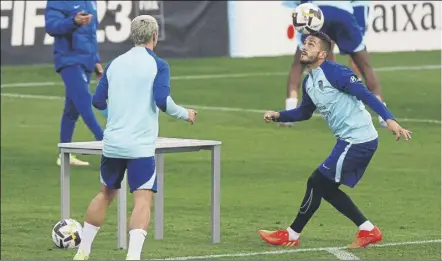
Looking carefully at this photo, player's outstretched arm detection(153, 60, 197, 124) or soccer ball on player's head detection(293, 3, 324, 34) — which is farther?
soccer ball on player's head detection(293, 3, 324, 34)

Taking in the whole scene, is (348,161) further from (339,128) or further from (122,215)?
(122,215)

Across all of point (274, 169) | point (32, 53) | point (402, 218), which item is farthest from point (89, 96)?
point (32, 53)

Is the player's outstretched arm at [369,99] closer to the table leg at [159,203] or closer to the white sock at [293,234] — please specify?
the white sock at [293,234]

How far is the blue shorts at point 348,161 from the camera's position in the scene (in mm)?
10141

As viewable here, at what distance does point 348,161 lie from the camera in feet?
33.2

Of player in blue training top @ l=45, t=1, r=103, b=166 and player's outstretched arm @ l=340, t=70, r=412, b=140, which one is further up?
player's outstretched arm @ l=340, t=70, r=412, b=140

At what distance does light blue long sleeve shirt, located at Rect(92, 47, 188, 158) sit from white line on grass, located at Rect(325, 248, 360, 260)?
1606mm

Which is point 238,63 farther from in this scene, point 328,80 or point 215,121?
point 328,80

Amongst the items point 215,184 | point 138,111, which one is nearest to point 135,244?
point 138,111

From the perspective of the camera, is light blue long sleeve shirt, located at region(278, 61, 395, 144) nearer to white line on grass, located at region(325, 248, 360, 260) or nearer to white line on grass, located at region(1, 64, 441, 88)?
white line on grass, located at region(325, 248, 360, 260)

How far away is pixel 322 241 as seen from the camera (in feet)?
35.3

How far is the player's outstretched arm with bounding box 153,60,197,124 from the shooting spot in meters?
9.07

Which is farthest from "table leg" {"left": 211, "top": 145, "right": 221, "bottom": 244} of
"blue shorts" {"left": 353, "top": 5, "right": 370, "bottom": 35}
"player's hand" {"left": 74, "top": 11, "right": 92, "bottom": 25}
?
"blue shorts" {"left": 353, "top": 5, "right": 370, "bottom": 35}

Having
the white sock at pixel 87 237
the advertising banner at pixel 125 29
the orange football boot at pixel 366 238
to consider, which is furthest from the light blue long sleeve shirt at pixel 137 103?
the advertising banner at pixel 125 29
